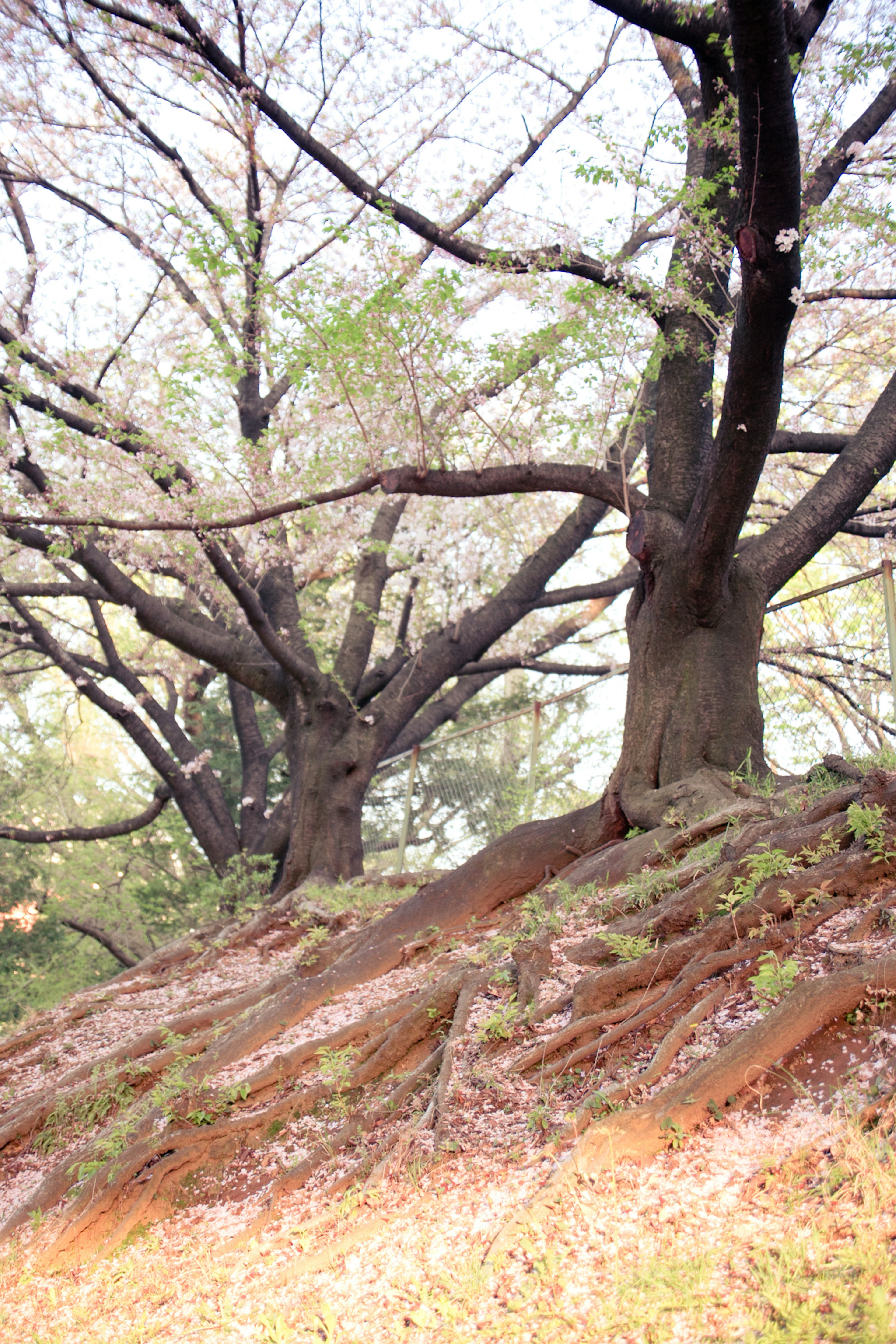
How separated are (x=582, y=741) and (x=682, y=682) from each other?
14.2 ft


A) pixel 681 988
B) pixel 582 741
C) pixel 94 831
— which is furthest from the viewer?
pixel 94 831

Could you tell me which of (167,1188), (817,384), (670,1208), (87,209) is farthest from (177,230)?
(670,1208)

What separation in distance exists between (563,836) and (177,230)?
7.48 m

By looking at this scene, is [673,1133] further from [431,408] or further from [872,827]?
[431,408]

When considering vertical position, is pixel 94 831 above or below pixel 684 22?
below

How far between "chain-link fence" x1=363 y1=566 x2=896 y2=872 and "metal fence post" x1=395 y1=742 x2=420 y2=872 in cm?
2

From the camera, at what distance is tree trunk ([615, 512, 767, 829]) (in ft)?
19.5

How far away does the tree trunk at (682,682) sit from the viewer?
5930mm

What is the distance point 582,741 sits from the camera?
10.4 meters

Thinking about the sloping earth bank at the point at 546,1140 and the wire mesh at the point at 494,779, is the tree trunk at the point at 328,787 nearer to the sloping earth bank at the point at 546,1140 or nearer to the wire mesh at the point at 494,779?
the wire mesh at the point at 494,779

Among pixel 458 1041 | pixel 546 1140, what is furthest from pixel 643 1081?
pixel 458 1041

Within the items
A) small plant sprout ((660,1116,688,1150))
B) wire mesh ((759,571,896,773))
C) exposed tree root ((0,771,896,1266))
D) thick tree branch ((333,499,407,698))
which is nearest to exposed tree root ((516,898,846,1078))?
exposed tree root ((0,771,896,1266))

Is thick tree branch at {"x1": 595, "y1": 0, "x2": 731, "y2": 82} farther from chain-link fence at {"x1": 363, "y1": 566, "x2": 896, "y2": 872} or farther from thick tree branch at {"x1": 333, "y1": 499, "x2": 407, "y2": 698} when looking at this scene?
thick tree branch at {"x1": 333, "y1": 499, "x2": 407, "y2": 698}

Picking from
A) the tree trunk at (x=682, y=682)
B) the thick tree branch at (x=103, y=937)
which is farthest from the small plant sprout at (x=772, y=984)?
the thick tree branch at (x=103, y=937)
